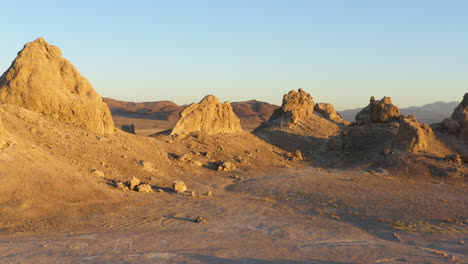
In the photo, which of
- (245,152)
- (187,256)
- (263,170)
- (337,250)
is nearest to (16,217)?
(187,256)

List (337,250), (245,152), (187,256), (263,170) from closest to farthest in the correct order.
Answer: (187,256)
(337,250)
(263,170)
(245,152)

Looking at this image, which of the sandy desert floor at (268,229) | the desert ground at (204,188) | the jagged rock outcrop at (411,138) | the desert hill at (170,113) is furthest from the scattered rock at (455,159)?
A: the desert hill at (170,113)

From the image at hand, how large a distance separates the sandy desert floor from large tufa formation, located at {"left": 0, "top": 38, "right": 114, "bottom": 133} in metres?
4.73

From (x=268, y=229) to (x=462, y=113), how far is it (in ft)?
59.4

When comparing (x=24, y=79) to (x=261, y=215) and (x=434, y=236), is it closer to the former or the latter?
(x=261, y=215)

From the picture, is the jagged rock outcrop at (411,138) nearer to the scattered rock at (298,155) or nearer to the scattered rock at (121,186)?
the scattered rock at (298,155)

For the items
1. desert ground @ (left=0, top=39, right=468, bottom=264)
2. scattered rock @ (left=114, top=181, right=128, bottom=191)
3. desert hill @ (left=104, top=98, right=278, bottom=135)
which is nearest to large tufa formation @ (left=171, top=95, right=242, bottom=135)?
desert ground @ (left=0, top=39, right=468, bottom=264)

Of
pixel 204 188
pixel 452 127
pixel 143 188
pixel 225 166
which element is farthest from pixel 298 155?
pixel 143 188

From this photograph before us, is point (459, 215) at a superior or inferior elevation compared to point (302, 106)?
inferior

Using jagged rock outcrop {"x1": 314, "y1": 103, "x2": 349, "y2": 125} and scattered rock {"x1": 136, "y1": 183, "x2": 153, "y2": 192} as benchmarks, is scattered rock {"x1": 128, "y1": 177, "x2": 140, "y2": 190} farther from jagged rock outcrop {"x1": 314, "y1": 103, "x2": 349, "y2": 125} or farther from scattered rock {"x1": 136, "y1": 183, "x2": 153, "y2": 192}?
jagged rock outcrop {"x1": 314, "y1": 103, "x2": 349, "y2": 125}

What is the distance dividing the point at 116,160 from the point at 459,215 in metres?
10.6

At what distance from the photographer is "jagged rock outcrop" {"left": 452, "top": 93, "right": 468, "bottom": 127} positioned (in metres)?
22.1

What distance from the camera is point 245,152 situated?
2012 cm

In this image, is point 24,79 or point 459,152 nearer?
point 24,79
